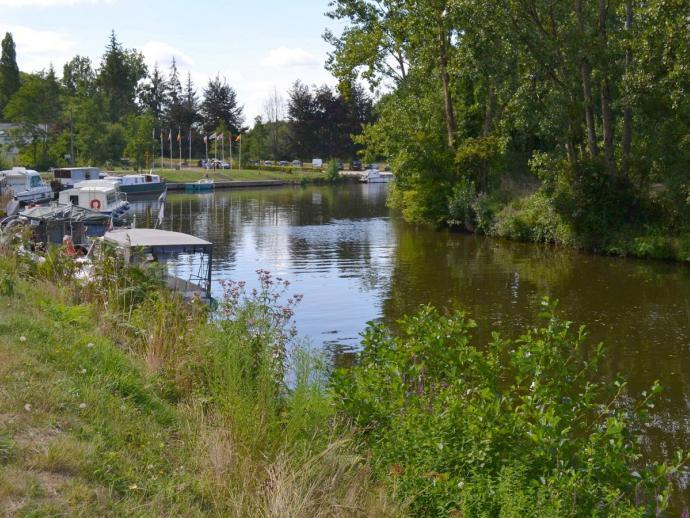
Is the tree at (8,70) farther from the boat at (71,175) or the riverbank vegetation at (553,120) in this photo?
the riverbank vegetation at (553,120)

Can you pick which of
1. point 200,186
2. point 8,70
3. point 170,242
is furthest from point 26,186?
point 8,70

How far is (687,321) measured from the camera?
18.5m

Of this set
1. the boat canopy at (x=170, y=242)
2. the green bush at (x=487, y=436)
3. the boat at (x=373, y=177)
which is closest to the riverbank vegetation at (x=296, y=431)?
the green bush at (x=487, y=436)

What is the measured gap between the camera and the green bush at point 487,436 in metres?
6.18

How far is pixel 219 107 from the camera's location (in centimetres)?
11362

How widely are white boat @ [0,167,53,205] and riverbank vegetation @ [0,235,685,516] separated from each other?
44149 millimetres

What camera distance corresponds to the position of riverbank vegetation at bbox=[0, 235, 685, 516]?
596cm

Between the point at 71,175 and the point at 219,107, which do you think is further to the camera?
the point at 219,107

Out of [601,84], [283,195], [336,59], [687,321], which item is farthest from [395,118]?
[283,195]

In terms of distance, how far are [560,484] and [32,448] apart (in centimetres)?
407

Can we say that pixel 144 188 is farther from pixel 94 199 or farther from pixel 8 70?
pixel 8 70

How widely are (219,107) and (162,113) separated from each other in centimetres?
1467

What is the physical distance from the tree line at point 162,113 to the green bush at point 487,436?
82.1 meters

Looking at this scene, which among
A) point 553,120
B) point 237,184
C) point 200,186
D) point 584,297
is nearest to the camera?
point 584,297
